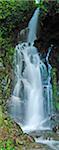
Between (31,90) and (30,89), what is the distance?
0.08 m

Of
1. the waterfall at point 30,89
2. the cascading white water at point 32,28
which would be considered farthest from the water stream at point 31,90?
the cascading white water at point 32,28

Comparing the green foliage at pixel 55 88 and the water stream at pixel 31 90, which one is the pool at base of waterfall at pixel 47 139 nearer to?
the water stream at pixel 31 90

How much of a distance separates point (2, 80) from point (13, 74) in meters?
1.51

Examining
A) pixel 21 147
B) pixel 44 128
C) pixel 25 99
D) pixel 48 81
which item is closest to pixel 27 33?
pixel 48 81

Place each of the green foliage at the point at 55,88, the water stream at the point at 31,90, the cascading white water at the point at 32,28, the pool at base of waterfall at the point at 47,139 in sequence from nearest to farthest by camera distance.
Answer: the pool at base of waterfall at the point at 47,139 < the water stream at the point at 31,90 < the green foliage at the point at 55,88 < the cascading white water at the point at 32,28

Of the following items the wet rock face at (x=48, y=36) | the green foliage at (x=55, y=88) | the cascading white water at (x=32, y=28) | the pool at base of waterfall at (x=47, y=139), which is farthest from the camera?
the cascading white water at (x=32, y=28)

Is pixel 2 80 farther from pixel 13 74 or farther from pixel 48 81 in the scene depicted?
pixel 48 81

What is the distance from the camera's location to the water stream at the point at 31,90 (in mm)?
12633

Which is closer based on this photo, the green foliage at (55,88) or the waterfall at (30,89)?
the waterfall at (30,89)

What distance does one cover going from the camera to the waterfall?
12695 millimetres

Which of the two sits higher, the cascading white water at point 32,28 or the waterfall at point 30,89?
the cascading white water at point 32,28

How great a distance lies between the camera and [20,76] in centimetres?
1358

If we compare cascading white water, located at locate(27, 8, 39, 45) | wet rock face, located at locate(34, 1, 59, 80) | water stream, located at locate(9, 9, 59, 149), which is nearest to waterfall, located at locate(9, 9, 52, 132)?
water stream, located at locate(9, 9, 59, 149)

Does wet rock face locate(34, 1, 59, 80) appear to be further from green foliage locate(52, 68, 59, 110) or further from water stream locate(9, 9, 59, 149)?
green foliage locate(52, 68, 59, 110)
